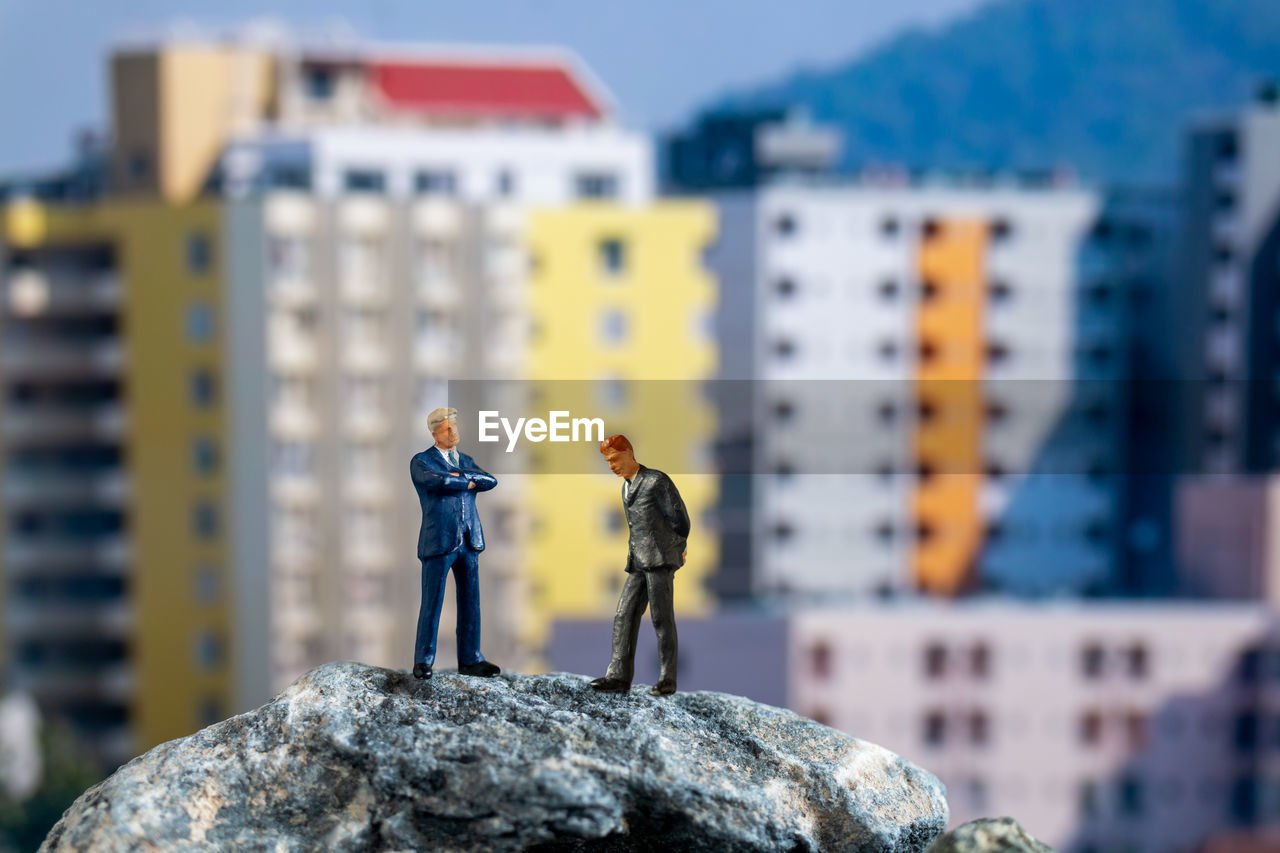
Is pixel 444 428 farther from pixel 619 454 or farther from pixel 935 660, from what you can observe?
pixel 935 660

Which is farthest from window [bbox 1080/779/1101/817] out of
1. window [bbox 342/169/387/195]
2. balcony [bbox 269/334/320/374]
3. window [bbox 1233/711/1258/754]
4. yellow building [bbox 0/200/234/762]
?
window [bbox 342/169/387/195]

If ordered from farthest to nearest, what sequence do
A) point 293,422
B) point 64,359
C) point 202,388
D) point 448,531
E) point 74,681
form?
point 74,681, point 64,359, point 202,388, point 293,422, point 448,531

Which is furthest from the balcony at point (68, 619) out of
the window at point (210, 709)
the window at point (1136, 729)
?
the window at point (1136, 729)

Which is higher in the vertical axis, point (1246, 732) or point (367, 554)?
point (367, 554)

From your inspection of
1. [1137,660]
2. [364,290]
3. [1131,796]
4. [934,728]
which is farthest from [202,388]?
[1131,796]

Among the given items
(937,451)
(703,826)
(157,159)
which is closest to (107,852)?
(703,826)

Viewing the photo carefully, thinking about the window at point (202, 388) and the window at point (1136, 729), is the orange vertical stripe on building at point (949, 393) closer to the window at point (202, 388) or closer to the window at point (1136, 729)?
the window at point (1136, 729)

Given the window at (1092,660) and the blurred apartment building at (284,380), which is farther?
the blurred apartment building at (284,380)
